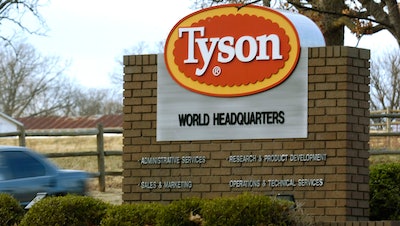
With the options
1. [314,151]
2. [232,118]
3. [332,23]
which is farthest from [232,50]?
[332,23]

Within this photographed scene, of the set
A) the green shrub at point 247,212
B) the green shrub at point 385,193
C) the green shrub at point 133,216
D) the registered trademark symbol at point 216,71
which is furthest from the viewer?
the green shrub at point 385,193

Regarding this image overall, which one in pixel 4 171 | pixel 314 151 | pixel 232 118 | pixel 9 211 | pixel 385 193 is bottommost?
pixel 9 211

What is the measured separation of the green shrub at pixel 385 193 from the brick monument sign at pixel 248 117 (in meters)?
1.11

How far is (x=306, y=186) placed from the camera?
14.8m

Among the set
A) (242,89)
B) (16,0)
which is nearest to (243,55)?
(242,89)

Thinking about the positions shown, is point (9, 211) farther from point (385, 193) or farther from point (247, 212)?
point (385, 193)

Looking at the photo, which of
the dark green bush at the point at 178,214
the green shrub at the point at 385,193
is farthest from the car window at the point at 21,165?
the dark green bush at the point at 178,214

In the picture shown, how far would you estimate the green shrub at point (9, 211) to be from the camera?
14.5m

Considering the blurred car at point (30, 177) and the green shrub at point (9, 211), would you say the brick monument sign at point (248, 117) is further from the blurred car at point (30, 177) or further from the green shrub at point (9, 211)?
the blurred car at point (30, 177)

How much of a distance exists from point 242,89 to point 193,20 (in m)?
1.20

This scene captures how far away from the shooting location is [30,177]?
62.3ft

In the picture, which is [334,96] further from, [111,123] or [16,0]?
[111,123]

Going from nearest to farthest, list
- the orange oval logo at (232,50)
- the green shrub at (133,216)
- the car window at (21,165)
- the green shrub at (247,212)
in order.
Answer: the green shrub at (247,212), the green shrub at (133,216), the orange oval logo at (232,50), the car window at (21,165)

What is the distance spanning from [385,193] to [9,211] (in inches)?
210
